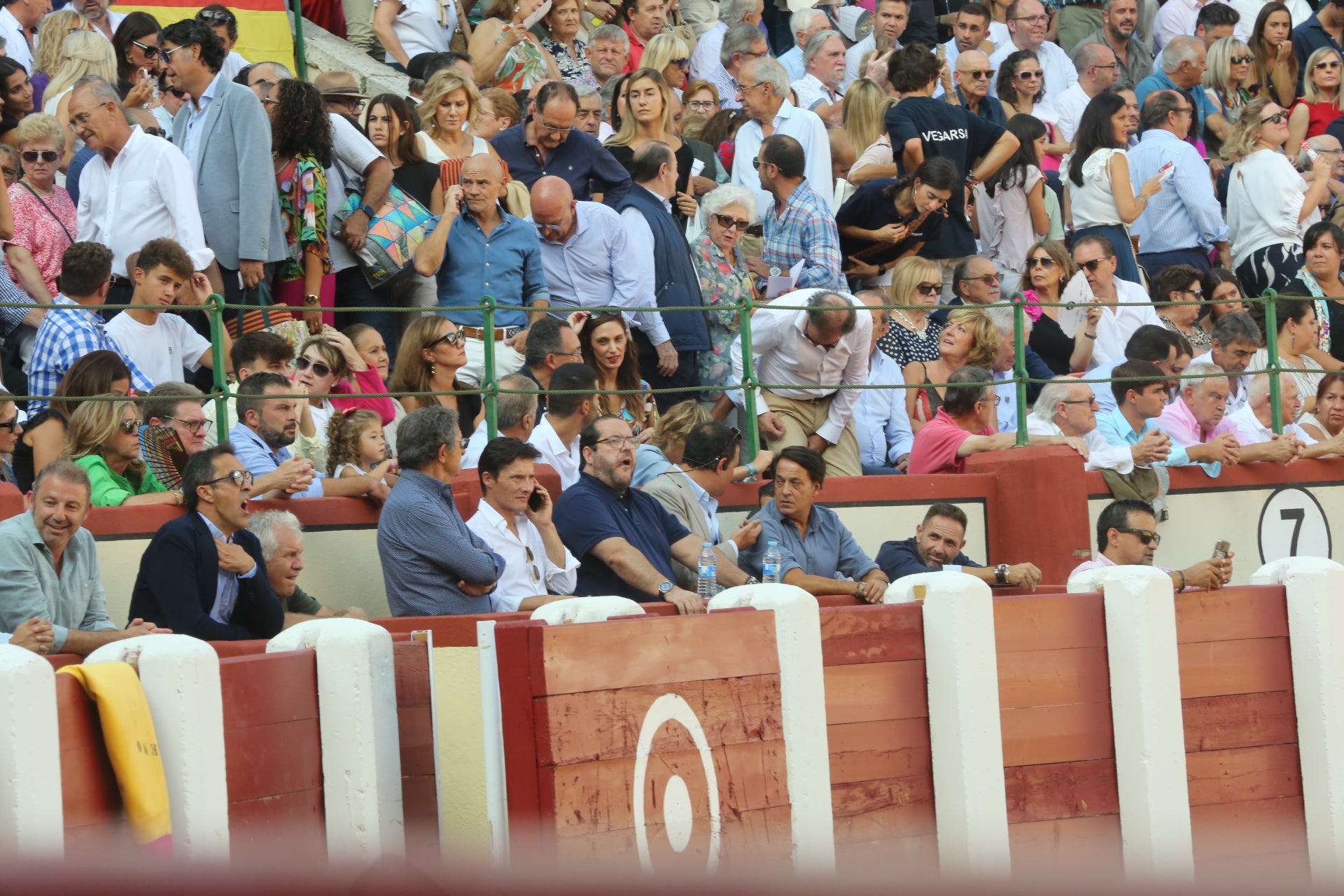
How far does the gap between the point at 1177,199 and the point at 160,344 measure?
671 cm

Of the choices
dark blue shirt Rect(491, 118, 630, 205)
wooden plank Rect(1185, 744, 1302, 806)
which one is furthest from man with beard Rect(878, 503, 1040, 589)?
dark blue shirt Rect(491, 118, 630, 205)

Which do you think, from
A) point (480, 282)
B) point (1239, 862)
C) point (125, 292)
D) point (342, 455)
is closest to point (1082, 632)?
point (1239, 862)

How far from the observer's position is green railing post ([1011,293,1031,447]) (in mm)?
9547

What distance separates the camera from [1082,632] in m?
6.83

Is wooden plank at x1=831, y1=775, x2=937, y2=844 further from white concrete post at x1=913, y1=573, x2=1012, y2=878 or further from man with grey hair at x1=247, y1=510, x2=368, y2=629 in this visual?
man with grey hair at x1=247, y1=510, x2=368, y2=629

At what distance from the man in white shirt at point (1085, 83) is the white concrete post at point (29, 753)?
33.5ft

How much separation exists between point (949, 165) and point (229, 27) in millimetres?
3855

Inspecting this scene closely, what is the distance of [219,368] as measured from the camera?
303 inches

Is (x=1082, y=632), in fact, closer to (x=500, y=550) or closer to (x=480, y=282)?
(x=500, y=550)

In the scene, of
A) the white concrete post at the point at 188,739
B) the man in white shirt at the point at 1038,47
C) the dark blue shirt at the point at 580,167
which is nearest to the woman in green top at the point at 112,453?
the white concrete post at the point at 188,739

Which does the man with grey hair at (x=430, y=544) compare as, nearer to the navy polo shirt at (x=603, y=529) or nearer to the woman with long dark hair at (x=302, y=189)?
the navy polo shirt at (x=603, y=529)

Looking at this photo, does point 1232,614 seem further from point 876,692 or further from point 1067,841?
point 876,692

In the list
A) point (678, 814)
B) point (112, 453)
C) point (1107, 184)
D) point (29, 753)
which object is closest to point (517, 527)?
point (112, 453)

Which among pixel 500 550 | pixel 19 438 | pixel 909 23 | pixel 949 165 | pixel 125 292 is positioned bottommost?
pixel 500 550
